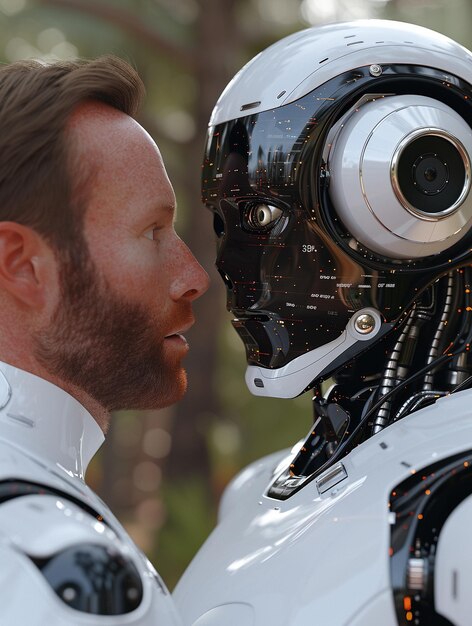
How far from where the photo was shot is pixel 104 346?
5.32 ft

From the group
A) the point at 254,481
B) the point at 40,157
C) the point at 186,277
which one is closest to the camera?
the point at 40,157

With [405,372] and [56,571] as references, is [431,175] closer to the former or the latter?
[405,372]

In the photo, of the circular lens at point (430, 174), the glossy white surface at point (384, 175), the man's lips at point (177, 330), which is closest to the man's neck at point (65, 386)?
the man's lips at point (177, 330)

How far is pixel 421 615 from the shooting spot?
143 centimetres

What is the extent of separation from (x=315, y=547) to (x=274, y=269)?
523 millimetres

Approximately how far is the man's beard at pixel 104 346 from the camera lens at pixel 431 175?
19.8 inches

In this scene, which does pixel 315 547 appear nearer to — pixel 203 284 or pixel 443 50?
pixel 203 284

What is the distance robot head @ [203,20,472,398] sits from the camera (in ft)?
5.70

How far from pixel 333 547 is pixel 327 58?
0.88 meters

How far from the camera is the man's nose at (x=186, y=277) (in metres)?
1.74

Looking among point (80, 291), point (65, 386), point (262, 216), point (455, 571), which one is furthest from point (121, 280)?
point (455, 571)

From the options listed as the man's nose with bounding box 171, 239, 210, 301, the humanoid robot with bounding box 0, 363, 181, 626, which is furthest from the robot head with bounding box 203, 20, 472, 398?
the humanoid robot with bounding box 0, 363, 181, 626

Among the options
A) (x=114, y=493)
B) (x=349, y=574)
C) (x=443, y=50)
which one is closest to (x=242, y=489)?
(x=349, y=574)

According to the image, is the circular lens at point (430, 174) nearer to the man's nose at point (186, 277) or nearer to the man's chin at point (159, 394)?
the man's nose at point (186, 277)
